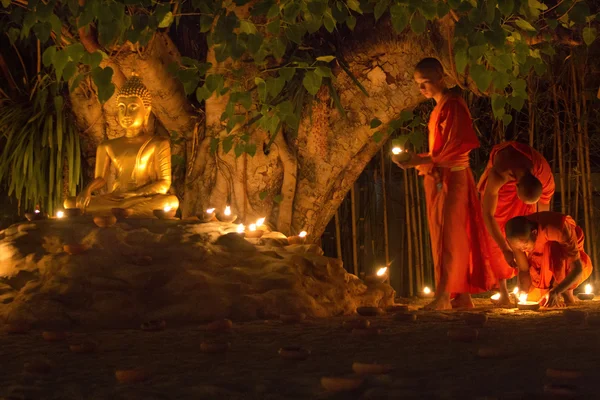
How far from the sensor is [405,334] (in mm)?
3549

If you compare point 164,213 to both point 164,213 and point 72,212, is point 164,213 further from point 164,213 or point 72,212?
point 72,212

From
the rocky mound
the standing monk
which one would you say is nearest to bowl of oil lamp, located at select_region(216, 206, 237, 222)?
the rocky mound

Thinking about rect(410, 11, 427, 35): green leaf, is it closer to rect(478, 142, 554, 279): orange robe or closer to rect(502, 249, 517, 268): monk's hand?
rect(478, 142, 554, 279): orange robe

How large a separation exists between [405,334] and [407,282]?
13.2 ft

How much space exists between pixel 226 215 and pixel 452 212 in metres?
1.84

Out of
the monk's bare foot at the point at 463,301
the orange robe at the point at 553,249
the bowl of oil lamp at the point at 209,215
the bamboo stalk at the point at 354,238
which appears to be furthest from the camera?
the bamboo stalk at the point at 354,238

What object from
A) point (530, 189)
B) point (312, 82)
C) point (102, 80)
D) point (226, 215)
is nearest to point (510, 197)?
point (530, 189)

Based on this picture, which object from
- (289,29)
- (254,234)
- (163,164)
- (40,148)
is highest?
(289,29)

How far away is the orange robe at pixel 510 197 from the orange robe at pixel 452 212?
0.36 feet

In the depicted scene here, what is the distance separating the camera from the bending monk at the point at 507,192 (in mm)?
4824

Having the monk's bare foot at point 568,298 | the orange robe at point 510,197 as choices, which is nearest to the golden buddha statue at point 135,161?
the orange robe at point 510,197

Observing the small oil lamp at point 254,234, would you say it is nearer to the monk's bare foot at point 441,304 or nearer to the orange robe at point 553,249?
the monk's bare foot at point 441,304

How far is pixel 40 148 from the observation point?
23.3ft

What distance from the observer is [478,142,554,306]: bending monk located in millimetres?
4824
